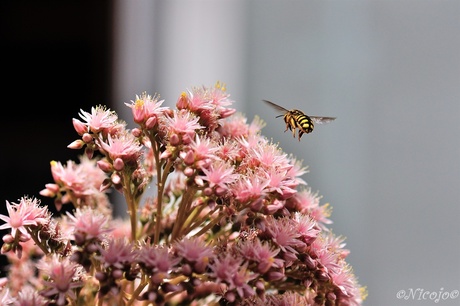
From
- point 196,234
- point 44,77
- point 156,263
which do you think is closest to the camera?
point 156,263

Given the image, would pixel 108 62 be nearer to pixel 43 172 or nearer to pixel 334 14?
pixel 43 172

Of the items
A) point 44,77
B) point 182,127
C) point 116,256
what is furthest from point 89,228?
point 44,77

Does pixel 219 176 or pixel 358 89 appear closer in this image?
pixel 219 176

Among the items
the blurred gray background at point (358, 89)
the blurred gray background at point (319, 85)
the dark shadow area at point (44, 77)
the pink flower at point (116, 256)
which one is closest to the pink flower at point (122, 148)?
the pink flower at point (116, 256)

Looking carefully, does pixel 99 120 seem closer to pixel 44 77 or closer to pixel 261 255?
pixel 261 255

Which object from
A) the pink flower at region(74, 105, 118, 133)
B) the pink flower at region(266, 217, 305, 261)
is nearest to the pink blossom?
the pink flower at region(74, 105, 118, 133)

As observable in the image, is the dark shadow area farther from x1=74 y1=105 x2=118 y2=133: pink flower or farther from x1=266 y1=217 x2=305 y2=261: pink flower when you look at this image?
x1=266 y1=217 x2=305 y2=261: pink flower
